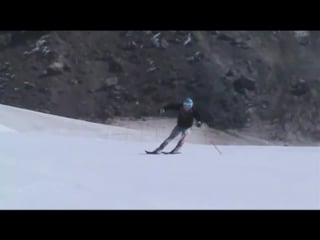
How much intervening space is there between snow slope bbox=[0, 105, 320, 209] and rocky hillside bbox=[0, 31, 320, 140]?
14 centimetres

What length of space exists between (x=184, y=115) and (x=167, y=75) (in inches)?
9.9

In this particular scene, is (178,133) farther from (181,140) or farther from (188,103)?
(188,103)

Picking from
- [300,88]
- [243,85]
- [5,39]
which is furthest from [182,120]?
[5,39]

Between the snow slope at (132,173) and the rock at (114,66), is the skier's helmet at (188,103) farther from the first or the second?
the rock at (114,66)

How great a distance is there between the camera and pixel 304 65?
138 inches

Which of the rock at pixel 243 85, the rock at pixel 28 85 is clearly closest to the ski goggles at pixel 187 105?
the rock at pixel 243 85

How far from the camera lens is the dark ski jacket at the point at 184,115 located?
3457 mm

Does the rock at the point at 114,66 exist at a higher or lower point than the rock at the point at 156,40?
lower

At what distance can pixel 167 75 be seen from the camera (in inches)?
138

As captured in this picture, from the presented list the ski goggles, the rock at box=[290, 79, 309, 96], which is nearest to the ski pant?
the ski goggles

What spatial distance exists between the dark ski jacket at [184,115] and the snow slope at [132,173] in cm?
14

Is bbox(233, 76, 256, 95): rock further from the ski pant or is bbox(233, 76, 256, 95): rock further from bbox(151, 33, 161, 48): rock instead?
bbox(151, 33, 161, 48): rock

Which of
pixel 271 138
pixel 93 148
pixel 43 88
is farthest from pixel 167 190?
pixel 43 88

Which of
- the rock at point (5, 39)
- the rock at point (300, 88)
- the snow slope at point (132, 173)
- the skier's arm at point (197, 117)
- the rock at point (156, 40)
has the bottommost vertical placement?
the snow slope at point (132, 173)
